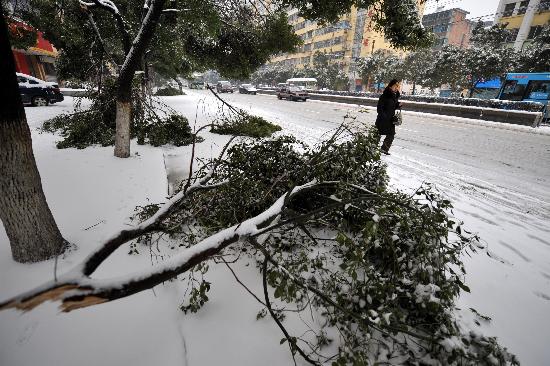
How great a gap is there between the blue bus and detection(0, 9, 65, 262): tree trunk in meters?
22.7

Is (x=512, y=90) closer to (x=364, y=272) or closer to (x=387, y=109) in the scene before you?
(x=387, y=109)

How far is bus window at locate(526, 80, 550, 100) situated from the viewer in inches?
640

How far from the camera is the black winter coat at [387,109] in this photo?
663cm

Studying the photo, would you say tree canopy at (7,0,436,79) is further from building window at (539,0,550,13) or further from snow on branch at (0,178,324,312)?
building window at (539,0,550,13)

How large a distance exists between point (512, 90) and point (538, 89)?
1382 millimetres

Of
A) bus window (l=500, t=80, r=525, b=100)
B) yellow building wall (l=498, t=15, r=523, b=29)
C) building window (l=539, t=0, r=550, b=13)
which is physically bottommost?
bus window (l=500, t=80, r=525, b=100)

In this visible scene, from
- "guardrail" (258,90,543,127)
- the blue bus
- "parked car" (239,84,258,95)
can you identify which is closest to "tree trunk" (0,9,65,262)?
"guardrail" (258,90,543,127)

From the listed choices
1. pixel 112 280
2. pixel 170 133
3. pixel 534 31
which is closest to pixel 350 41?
pixel 534 31

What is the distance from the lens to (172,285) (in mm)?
2691

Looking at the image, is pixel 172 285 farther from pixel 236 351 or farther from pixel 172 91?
pixel 172 91

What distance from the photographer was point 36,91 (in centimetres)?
1455

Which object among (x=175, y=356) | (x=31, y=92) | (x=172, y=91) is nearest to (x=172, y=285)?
(x=175, y=356)

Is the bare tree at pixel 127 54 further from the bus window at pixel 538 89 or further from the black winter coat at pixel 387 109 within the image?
the bus window at pixel 538 89

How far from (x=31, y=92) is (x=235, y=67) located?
12930 mm
